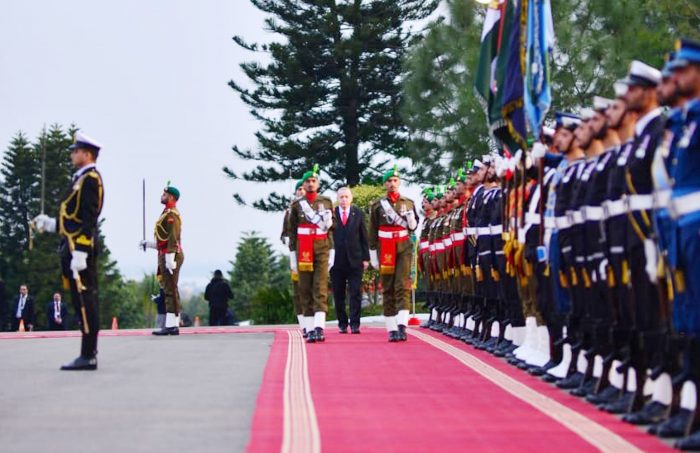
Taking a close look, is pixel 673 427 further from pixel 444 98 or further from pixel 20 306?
pixel 444 98

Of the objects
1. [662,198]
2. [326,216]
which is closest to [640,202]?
[662,198]

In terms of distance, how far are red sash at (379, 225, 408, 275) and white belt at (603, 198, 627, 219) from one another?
1070 centimetres

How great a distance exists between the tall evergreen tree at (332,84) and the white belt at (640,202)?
2025 inches

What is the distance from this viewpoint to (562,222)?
15008 millimetres

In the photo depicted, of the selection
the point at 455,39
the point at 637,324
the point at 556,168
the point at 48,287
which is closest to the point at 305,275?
the point at 556,168

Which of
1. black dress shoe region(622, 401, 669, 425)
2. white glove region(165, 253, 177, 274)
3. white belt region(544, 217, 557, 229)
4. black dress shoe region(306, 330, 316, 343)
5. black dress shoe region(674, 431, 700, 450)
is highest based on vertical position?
white glove region(165, 253, 177, 274)

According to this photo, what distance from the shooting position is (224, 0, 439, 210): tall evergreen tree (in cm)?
6475

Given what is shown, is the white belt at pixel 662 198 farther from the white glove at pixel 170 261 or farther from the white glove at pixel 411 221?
the white glove at pixel 170 261

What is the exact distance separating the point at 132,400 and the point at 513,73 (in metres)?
6.92

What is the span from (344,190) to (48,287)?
71.6 metres

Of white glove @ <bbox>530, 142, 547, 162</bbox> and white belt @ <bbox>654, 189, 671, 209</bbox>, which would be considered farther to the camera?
white glove @ <bbox>530, 142, 547, 162</bbox>

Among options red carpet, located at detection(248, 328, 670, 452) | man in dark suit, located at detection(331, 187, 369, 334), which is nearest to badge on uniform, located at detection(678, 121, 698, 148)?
red carpet, located at detection(248, 328, 670, 452)

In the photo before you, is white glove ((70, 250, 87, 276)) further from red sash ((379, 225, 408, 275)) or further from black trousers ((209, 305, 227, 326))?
black trousers ((209, 305, 227, 326))

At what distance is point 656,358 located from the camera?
1259cm
